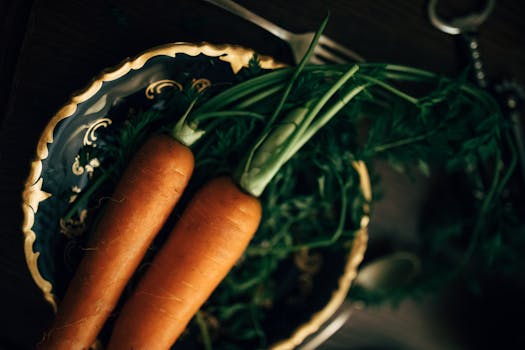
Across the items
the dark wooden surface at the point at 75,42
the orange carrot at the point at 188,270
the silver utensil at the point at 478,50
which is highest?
the silver utensil at the point at 478,50

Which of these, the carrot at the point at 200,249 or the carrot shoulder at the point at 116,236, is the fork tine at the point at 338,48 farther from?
the carrot shoulder at the point at 116,236

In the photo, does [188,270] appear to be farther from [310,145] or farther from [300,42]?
[300,42]

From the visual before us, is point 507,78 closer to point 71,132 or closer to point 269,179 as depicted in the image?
point 269,179

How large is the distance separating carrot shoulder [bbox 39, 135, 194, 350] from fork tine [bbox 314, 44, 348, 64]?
0.98 ft

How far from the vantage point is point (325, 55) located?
695 mm

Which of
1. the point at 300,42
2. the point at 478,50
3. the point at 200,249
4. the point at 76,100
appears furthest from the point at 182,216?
the point at 478,50

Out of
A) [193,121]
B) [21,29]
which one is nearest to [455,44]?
[193,121]

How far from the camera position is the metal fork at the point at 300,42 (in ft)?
2.05

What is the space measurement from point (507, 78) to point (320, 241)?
527mm

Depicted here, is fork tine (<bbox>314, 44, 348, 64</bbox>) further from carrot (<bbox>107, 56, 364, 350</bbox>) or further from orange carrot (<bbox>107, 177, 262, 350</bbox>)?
orange carrot (<bbox>107, 177, 262, 350</bbox>)

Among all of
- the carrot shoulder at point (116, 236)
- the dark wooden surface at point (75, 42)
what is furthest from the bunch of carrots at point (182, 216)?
the dark wooden surface at point (75, 42)

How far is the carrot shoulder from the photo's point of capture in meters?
0.60

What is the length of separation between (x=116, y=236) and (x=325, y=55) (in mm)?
475

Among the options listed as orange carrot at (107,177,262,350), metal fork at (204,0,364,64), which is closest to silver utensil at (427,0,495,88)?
metal fork at (204,0,364,64)
